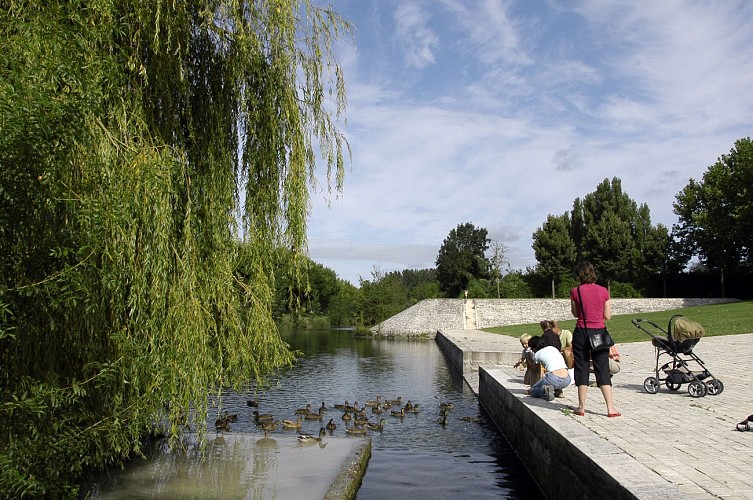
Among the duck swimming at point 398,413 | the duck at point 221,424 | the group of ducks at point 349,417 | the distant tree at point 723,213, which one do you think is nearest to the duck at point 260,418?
the group of ducks at point 349,417

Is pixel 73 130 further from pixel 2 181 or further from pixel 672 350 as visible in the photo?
pixel 672 350

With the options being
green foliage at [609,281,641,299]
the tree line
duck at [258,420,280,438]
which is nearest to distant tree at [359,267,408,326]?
the tree line

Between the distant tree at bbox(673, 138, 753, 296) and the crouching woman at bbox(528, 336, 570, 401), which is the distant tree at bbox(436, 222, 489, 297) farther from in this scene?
the crouching woman at bbox(528, 336, 570, 401)

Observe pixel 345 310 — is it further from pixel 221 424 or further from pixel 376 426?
pixel 221 424

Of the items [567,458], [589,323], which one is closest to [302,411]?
[589,323]

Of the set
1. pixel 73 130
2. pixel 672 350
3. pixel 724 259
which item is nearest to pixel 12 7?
pixel 73 130

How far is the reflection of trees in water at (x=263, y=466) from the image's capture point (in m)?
7.43

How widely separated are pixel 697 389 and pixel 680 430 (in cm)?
302

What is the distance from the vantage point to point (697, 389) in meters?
10.4

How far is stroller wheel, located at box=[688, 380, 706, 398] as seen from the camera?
10312mm

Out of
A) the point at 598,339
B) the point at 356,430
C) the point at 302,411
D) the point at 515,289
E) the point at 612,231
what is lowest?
the point at 356,430

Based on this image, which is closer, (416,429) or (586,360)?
(586,360)

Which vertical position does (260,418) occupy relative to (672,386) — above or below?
below

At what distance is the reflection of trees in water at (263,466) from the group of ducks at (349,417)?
218 cm
